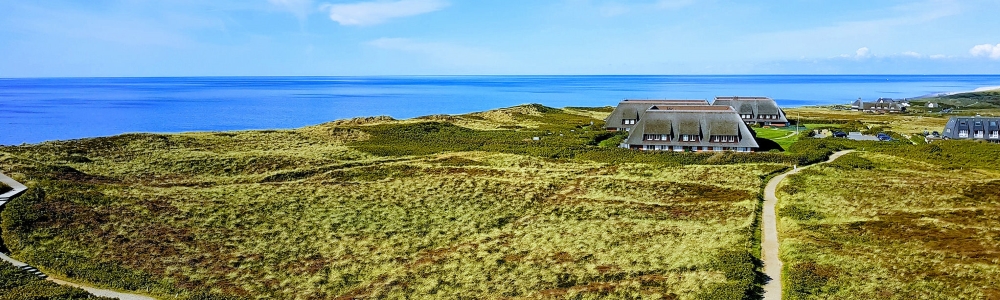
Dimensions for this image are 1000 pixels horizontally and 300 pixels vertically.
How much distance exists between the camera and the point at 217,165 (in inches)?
2173

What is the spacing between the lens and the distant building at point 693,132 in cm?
6222

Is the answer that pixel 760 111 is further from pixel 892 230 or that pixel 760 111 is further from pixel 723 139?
pixel 892 230

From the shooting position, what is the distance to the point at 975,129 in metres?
71.4

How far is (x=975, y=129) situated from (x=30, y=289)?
89.6 metres

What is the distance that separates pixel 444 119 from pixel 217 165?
47.3 metres

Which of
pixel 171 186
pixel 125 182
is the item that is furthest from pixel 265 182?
pixel 125 182

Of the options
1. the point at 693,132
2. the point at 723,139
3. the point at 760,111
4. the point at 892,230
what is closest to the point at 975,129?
the point at 760,111

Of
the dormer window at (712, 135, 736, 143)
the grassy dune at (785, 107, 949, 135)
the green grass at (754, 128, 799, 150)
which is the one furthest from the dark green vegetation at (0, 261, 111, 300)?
the grassy dune at (785, 107, 949, 135)

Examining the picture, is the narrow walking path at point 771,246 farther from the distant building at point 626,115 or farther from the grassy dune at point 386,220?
the distant building at point 626,115

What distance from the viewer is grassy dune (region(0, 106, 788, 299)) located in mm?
26359

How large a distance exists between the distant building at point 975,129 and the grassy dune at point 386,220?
32.1 metres

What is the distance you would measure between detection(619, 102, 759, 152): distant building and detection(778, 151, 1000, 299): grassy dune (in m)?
10.7

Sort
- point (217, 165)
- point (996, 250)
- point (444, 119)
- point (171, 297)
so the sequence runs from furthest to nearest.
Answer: point (444, 119), point (217, 165), point (996, 250), point (171, 297)

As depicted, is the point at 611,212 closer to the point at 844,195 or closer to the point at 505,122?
the point at 844,195
